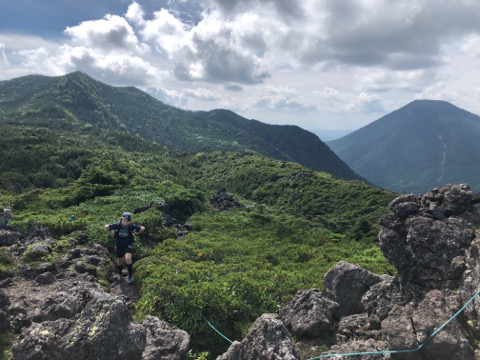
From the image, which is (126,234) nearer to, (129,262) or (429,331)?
(129,262)

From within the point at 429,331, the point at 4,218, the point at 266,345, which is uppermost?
the point at 429,331

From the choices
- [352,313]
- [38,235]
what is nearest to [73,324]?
[352,313]

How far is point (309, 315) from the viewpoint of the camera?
13422 millimetres

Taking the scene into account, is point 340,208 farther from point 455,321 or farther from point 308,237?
point 455,321

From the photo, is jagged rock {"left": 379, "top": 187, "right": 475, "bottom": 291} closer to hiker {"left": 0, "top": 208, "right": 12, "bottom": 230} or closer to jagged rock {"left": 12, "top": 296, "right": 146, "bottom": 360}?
jagged rock {"left": 12, "top": 296, "right": 146, "bottom": 360}

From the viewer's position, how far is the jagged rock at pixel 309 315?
13047 millimetres

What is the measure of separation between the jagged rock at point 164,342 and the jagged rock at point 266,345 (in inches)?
76.2

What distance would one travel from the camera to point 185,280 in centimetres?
1828

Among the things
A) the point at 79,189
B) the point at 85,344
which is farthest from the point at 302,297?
the point at 79,189

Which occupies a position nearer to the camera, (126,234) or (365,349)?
(365,349)

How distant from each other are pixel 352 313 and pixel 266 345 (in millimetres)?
5591

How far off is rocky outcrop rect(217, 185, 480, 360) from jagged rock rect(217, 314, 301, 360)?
1.1 inches

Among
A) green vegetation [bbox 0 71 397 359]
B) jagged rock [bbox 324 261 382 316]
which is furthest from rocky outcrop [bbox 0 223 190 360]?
jagged rock [bbox 324 261 382 316]

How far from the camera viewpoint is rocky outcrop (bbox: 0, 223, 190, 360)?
10.7 metres
